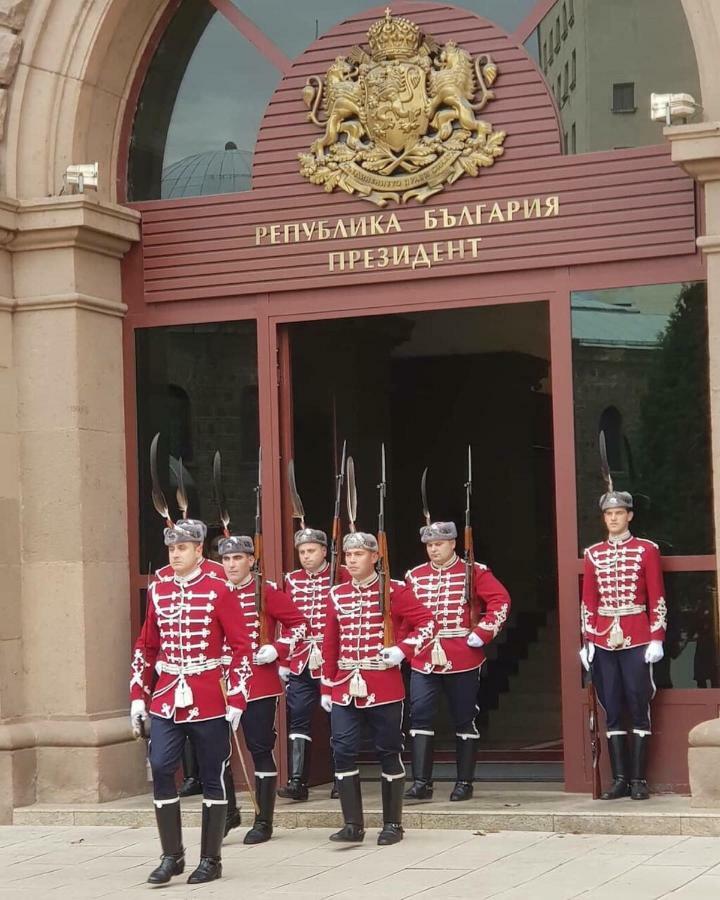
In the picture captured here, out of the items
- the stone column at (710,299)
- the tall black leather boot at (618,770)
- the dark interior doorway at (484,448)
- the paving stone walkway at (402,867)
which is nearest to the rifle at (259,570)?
the paving stone walkway at (402,867)

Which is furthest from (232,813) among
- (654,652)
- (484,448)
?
(484,448)

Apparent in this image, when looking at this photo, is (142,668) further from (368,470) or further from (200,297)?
(368,470)

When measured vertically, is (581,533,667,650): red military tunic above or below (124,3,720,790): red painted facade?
below

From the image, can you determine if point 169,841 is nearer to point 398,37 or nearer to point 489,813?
point 489,813

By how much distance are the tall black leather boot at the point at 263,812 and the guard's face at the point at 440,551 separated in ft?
6.33

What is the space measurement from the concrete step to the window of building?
13.8 feet

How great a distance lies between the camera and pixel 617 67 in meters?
11.2

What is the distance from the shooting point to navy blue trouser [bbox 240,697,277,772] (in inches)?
418

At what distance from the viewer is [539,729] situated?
16109 mm

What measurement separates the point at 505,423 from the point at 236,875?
1255cm

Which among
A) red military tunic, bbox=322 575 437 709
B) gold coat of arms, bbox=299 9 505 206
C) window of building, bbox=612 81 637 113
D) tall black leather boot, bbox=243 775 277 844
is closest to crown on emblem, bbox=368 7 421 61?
gold coat of arms, bbox=299 9 505 206

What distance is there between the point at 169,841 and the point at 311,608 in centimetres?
270

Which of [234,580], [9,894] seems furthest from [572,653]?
[9,894]

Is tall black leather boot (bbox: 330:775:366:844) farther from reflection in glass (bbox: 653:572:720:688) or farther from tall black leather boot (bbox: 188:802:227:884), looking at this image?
reflection in glass (bbox: 653:572:720:688)
